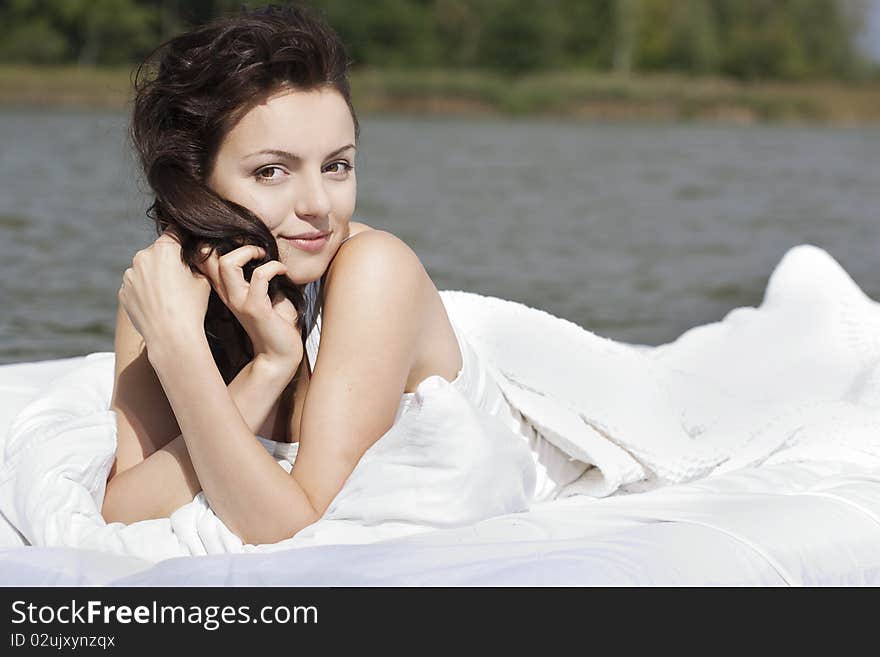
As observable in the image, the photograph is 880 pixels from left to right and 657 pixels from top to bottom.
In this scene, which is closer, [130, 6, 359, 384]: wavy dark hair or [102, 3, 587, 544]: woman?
[102, 3, 587, 544]: woman

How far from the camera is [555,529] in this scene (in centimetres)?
236

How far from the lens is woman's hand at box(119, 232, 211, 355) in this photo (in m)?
2.29

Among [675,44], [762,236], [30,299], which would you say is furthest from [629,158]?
[675,44]

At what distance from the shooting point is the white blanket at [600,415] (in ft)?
7.61

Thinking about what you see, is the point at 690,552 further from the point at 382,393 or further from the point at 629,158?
the point at 629,158

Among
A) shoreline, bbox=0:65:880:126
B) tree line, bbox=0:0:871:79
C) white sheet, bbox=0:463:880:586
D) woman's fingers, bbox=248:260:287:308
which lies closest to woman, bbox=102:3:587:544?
woman's fingers, bbox=248:260:287:308

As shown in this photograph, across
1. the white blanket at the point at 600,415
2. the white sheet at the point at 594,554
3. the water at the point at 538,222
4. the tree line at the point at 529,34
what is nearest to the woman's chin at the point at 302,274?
the white blanket at the point at 600,415

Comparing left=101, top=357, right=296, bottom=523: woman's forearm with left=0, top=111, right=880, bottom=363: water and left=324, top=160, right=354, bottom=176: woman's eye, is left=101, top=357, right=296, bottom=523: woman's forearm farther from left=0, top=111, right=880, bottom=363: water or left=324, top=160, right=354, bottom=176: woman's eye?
left=0, top=111, right=880, bottom=363: water

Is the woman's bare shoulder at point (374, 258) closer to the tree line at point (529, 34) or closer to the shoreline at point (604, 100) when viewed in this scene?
the shoreline at point (604, 100)

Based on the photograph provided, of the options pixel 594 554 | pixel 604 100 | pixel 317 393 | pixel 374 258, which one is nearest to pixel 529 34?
pixel 604 100

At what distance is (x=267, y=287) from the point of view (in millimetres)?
2357

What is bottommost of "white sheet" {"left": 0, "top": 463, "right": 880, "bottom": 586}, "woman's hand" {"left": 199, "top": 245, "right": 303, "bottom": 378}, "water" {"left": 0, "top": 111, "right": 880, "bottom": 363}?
"white sheet" {"left": 0, "top": 463, "right": 880, "bottom": 586}

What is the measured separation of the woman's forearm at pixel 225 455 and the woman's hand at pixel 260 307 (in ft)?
0.34
